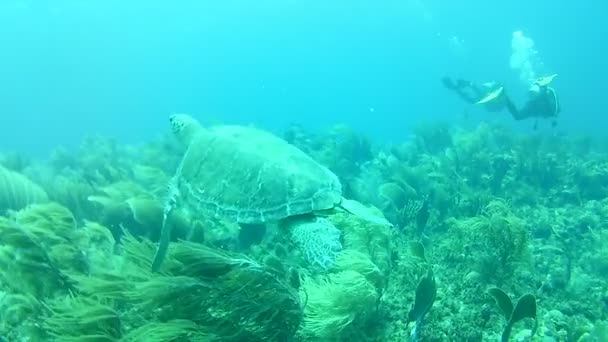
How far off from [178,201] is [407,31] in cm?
16017

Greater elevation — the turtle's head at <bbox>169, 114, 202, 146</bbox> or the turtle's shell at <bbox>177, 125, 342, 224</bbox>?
the turtle's head at <bbox>169, 114, 202, 146</bbox>

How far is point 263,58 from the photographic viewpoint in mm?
165875

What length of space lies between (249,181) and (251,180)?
30mm

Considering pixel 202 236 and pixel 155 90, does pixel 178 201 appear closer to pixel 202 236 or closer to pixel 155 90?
pixel 202 236

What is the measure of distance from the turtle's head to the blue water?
74.3 m

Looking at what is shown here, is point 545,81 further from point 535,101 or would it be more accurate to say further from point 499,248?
point 499,248

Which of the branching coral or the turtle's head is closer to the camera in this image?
the branching coral

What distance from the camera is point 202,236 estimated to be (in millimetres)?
5504

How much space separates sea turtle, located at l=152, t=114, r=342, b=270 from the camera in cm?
494

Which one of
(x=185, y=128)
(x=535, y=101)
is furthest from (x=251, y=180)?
(x=535, y=101)

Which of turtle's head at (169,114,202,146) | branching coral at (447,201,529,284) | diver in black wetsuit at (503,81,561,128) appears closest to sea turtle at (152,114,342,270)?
turtle's head at (169,114,202,146)

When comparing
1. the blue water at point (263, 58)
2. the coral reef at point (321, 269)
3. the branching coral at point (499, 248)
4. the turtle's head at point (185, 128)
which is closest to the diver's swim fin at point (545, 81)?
the coral reef at point (321, 269)

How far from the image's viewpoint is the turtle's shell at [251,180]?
16.2 feet

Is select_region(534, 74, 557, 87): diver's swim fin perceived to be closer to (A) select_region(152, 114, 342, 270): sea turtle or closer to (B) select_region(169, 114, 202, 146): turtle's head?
(A) select_region(152, 114, 342, 270): sea turtle
